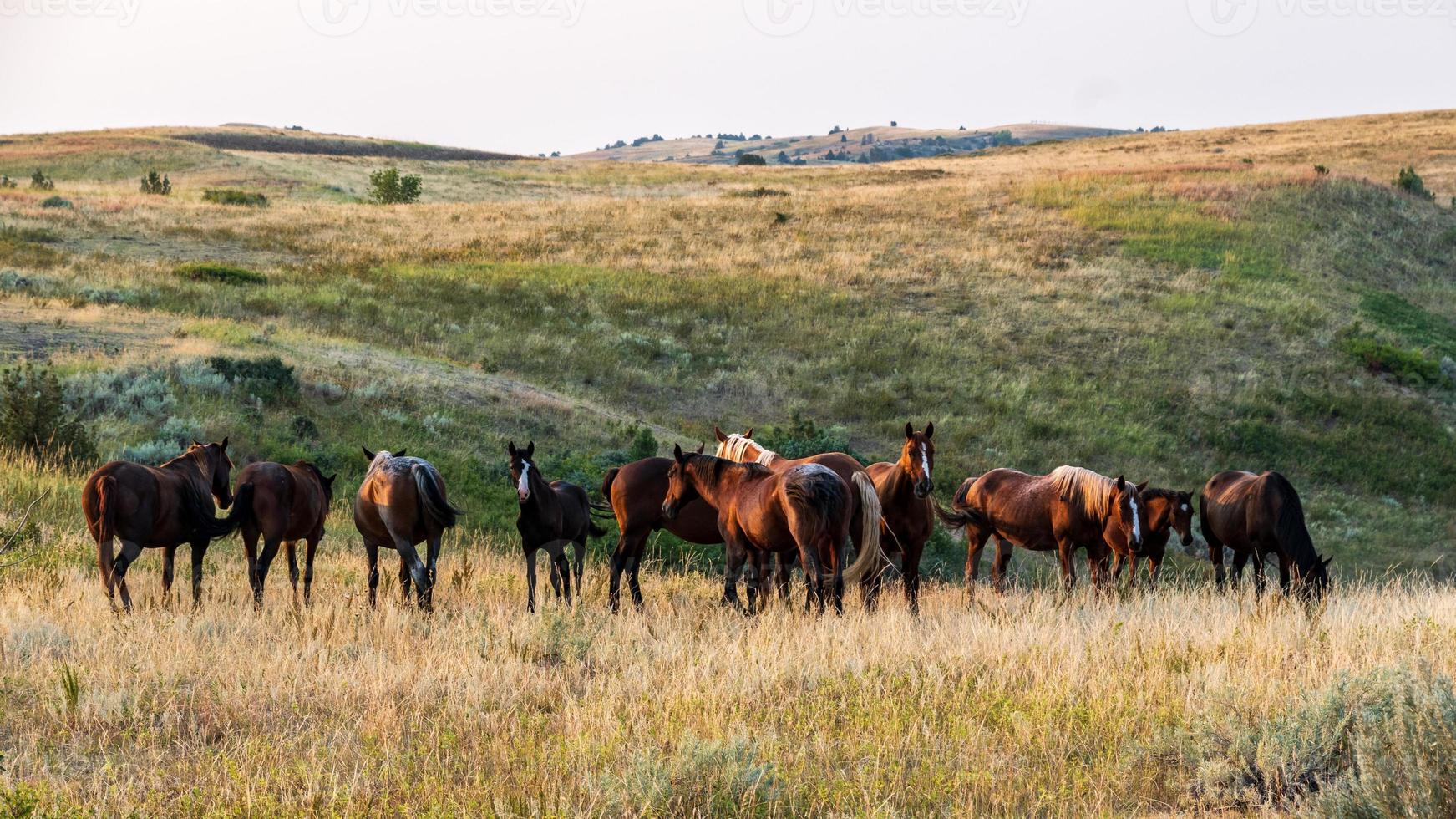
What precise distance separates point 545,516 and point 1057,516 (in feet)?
20.1

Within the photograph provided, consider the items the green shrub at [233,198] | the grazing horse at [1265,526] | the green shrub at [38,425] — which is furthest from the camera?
the green shrub at [233,198]

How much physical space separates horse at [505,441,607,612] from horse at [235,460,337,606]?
2040 millimetres

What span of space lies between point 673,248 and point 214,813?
126 feet

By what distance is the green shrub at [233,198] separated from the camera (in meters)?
54.9

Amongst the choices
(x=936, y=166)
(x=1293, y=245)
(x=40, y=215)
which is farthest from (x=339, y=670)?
(x=936, y=166)

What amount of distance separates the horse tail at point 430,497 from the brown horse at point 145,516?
1666mm

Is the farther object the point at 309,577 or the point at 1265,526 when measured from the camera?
the point at 1265,526

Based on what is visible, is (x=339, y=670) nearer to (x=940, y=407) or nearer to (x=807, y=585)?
(x=807, y=585)

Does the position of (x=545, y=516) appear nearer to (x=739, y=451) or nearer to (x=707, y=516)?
(x=707, y=516)

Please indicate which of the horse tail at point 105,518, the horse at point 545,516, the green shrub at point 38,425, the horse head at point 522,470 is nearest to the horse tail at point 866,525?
the horse at point 545,516

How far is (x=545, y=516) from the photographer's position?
11164mm

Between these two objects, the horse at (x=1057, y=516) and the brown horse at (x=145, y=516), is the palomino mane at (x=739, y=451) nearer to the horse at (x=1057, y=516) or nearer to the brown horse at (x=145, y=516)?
the horse at (x=1057, y=516)

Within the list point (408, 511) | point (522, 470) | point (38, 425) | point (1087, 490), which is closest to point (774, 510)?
point (522, 470)

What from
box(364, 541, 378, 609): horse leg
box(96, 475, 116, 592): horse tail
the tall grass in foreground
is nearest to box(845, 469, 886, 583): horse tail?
the tall grass in foreground
